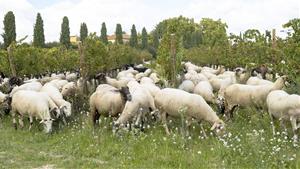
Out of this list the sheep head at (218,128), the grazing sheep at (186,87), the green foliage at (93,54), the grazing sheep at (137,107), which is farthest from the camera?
the green foliage at (93,54)

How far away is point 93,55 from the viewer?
846 inches

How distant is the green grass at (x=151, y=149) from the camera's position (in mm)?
9298

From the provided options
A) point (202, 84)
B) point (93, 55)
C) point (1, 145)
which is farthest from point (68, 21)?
point (1, 145)

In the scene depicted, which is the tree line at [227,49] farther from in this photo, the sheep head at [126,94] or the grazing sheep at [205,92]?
the sheep head at [126,94]

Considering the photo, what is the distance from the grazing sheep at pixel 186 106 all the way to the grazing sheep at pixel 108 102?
1.07 m

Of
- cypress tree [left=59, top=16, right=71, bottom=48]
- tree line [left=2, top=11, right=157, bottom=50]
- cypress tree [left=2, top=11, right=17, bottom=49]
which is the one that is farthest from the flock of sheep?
cypress tree [left=59, top=16, right=71, bottom=48]

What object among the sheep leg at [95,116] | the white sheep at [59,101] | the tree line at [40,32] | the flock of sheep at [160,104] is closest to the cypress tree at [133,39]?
the tree line at [40,32]

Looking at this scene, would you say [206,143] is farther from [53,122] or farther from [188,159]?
[53,122]

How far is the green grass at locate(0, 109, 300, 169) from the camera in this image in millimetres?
9298

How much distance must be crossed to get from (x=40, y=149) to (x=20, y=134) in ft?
7.96

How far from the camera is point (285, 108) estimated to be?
11070 mm

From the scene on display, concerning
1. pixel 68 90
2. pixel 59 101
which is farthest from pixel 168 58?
pixel 59 101

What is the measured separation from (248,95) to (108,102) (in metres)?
4.59

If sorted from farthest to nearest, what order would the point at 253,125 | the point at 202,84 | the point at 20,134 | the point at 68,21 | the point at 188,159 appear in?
the point at 68,21
the point at 202,84
the point at 20,134
the point at 253,125
the point at 188,159
